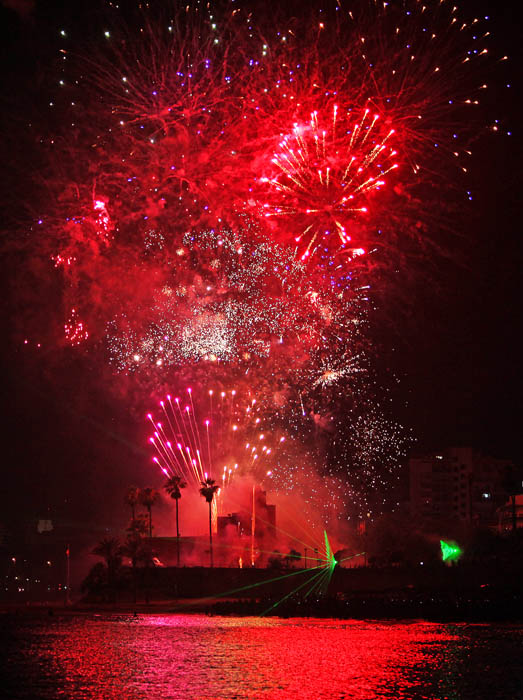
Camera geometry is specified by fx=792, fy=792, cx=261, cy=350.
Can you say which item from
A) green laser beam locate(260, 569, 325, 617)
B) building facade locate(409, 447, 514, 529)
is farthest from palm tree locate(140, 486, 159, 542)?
building facade locate(409, 447, 514, 529)

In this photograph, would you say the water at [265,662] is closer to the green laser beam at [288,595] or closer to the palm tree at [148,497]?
the green laser beam at [288,595]

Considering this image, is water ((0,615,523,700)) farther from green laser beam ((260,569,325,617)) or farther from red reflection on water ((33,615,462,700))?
green laser beam ((260,569,325,617))

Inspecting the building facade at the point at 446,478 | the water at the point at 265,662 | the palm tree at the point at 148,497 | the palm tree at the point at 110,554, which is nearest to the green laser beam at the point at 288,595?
the water at the point at 265,662

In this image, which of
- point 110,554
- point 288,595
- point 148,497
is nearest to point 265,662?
point 288,595

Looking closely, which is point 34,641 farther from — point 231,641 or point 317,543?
point 317,543

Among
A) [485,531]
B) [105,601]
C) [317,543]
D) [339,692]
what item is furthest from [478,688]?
[317,543]

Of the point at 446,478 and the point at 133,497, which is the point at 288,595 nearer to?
the point at 133,497
